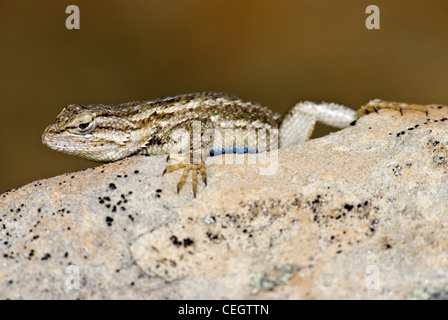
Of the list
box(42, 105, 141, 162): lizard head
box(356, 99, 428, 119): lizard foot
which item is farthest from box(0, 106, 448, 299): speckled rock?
box(356, 99, 428, 119): lizard foot

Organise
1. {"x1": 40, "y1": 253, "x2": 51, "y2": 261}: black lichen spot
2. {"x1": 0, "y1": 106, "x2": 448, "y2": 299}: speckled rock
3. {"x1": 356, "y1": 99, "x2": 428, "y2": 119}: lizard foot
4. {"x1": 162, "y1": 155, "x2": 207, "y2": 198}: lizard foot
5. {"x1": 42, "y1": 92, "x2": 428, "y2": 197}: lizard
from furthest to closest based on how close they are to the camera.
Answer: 1. {"x1": 356, "y1": 99, "x2": 428, "y2": 119}: lizard foot
2. {"x1": 42, "y1": 92, "x2": 428, "y2": 197}: lizard
3. {"x1": 162, "y1": 155, "x2": 207, "y2": 198}: lizard foot
4. {"x1": 40, "y1": 253, "x2": 51, "y2": 261}: black lichen spot
5. {"x1": 0, "y1": 106, "x2": 448, "y2": 299}: speckled rock

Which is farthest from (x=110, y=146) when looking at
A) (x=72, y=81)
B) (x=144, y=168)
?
(x=72, y=81)

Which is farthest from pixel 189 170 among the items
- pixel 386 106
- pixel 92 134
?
pixel 386 106

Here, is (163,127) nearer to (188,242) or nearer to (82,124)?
(82,124)

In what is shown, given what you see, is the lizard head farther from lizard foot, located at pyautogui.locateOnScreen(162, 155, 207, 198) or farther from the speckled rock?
lizard foot, located at pyautogui.locateOnScreen(162, 155, 207, 198)

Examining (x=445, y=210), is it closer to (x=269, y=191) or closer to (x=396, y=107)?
(x=269, y=191)

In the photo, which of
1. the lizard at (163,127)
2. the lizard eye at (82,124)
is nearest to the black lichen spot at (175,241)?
the lizard at (163,127)
